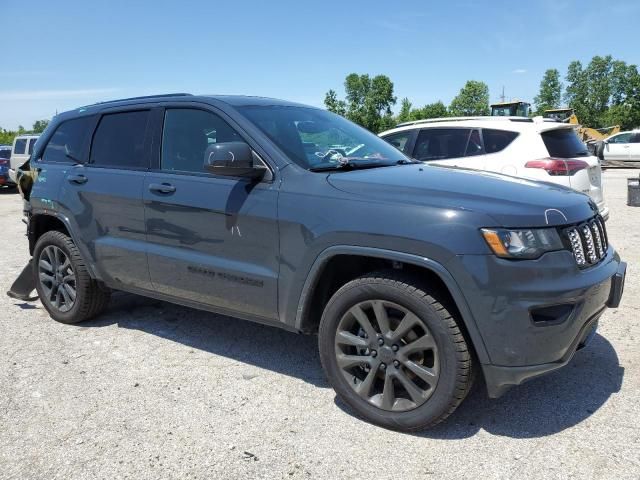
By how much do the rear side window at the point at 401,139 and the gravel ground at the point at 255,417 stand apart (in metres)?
3.97

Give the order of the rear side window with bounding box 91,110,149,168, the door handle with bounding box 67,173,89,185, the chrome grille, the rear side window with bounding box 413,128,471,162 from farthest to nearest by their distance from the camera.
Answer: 1. the rear side window with bounding box 413,128,471,162
2. the door handle with bounding box 67,173,89,185
3. the rear side window with bounding box 91,110,149,168
4. the chrome grille

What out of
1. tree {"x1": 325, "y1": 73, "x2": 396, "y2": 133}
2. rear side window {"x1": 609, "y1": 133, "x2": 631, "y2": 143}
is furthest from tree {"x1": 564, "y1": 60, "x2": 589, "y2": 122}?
rear side window {"x1": 609, "y1": 133, "x2": 631, "y2": 143}

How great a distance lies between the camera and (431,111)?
88.6 m

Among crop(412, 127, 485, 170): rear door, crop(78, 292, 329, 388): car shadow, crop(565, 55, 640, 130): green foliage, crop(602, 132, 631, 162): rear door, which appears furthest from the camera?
crop(565, 55, 640, 130): green foliage

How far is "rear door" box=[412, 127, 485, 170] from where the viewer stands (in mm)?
7211

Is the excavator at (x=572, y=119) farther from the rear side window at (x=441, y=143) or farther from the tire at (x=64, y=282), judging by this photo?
the tire at (x=64, y=282)

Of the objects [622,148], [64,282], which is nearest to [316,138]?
[64,282]

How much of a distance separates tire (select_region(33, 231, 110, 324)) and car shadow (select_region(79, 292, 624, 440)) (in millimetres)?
197

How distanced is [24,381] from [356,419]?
2.24 metres

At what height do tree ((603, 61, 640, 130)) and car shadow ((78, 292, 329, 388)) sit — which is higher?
tree ((603, 61, 640, 130))

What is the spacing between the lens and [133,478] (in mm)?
2664

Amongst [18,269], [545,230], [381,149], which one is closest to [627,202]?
[381,149]

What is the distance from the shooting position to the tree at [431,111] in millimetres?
86625

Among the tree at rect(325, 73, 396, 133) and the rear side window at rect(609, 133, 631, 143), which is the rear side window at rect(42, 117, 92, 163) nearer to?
the rear side window at rect(609, 133, 631, 143)
